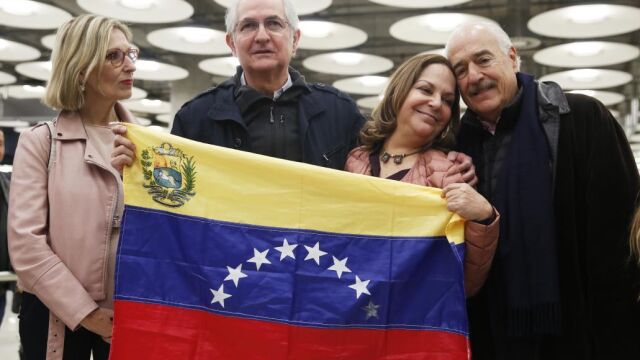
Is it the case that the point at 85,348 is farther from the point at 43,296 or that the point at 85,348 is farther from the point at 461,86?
Result: the point at 461,86

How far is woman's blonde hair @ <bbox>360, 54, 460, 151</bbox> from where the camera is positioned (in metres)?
2.61

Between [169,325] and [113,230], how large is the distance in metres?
0.41

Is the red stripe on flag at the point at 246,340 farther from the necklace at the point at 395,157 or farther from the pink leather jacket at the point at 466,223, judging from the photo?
the necklace at the point at 395,157

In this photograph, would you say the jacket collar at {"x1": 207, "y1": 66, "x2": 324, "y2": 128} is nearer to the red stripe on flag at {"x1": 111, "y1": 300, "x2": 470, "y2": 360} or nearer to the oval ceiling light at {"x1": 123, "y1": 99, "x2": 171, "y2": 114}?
the red stripe on flag at {"x1": 111, "y1": 300, "x2": 470, "y2": 360}

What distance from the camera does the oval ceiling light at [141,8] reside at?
9968 mm

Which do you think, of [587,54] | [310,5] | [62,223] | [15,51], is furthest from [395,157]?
[15,51]

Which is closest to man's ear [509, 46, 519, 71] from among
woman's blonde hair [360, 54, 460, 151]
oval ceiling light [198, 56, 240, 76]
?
woman's blonde hair [360, 54, 460, 151]

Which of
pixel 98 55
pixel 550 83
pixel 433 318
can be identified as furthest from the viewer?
pixel 550 83

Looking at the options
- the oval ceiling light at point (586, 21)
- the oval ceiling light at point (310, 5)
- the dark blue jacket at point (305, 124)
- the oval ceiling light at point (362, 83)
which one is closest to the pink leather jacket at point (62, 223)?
the dark blue jacket at point (305, 124)

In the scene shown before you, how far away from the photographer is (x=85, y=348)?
246cm

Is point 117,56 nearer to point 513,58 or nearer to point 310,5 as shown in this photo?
point 513,58

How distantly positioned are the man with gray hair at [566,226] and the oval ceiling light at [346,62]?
11293mm

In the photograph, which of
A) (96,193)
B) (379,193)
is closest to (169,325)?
(96,193)

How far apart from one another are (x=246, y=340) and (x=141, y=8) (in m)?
8.69
